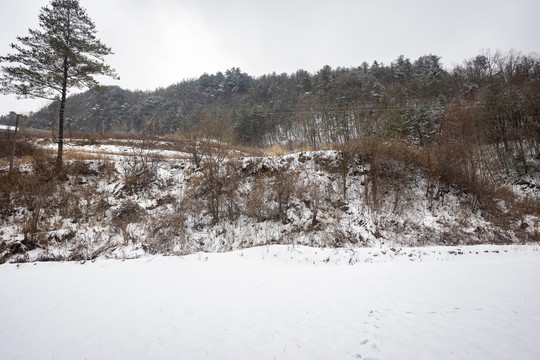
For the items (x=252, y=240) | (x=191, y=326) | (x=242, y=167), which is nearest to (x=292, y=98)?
(x=242, y=167)

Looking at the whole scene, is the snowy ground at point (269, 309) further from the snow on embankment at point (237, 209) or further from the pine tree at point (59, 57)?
the pine tree at point (59, 57)

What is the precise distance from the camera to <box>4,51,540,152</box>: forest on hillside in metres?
17.4

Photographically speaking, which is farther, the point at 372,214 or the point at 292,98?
the point at 292,98

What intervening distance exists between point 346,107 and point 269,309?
82.0ft

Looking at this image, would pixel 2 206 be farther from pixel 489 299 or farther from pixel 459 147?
pixel 459 147

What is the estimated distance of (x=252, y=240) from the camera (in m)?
10.4

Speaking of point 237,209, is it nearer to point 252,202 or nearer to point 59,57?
point 252,202

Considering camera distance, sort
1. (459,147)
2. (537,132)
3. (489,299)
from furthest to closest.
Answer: (537,132)
(459,147)
(489,299)

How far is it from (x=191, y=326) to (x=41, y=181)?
14758 mm

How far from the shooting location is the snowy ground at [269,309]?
3.48 metres

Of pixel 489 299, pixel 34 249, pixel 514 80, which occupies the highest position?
pixel 514 80

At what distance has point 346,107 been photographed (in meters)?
25.0

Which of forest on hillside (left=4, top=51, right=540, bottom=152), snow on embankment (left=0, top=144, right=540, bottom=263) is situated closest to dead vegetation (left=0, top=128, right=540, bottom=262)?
snow on embankment (left=0, top=144, right=540, bottom=263)

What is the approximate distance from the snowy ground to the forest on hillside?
8.90 m
